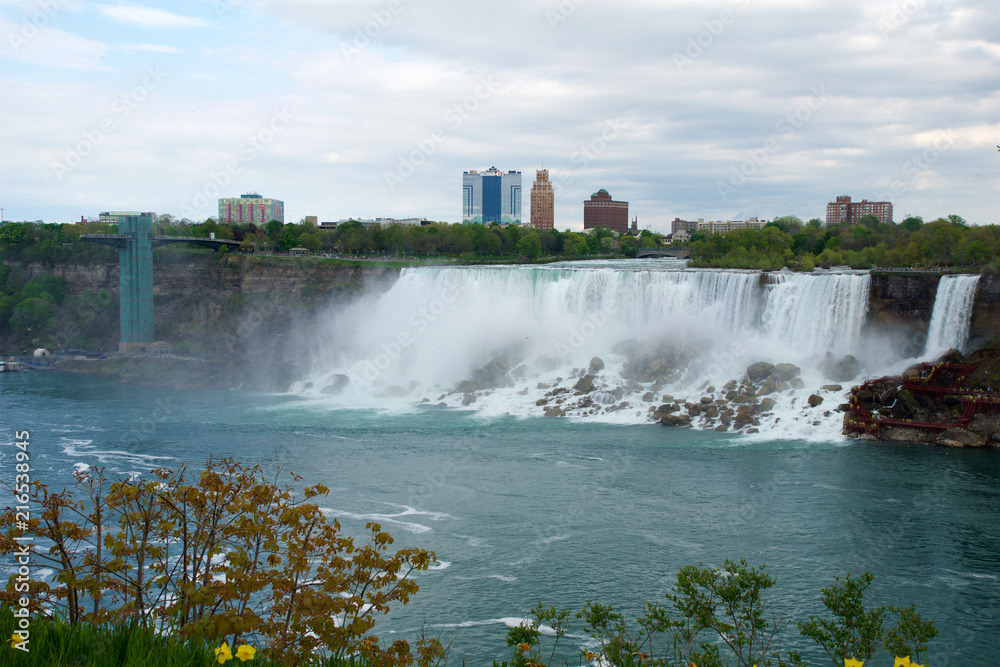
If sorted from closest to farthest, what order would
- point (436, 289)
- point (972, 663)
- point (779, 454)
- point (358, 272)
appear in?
point (972, 663) → point (779, 454) → point (436, 289) → point (358, 272)

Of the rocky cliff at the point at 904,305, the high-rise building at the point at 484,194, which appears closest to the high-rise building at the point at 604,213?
the high-rise building at the point at 484,194

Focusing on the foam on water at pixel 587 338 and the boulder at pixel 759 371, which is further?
the foam on water at pixel 587 338

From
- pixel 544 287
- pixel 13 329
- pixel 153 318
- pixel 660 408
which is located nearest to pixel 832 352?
pixel 660 408

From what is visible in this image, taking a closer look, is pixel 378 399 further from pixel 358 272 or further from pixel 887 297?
pixel 887 297

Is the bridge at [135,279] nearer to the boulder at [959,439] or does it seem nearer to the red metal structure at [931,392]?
the red metal structure at [931,392]

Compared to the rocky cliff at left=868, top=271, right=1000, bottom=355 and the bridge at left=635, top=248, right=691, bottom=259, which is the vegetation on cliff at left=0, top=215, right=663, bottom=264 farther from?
the rocky cliff at left=868, top=271, right=1000, bottom=355

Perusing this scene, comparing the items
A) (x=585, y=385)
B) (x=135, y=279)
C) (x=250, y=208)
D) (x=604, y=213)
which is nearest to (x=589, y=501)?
(x=585, y=385)

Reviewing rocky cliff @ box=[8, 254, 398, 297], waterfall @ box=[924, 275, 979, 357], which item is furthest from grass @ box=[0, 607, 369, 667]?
rocky cliff @ box=[8, 254, 398, 297]
